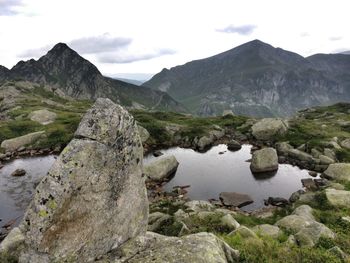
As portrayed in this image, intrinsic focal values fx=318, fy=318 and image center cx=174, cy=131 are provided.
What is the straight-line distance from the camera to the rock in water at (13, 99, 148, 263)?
13.5 meters

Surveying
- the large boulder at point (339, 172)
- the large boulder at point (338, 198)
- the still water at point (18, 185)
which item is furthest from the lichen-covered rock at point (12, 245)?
the large boulder at point (339, 172)

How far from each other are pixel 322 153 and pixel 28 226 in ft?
197

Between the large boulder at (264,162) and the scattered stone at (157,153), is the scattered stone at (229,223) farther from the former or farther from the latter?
the scattered stone at (157,153)

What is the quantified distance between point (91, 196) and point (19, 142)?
71.4m

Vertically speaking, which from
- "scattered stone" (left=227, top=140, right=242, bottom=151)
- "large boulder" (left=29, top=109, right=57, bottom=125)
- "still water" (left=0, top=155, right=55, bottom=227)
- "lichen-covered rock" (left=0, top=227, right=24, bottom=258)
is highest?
"large boulder" (left=29, top=109, right=57, bottom=125)

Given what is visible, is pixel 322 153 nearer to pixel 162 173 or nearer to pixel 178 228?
pixel 162 173

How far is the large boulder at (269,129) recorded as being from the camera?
78.8 meters

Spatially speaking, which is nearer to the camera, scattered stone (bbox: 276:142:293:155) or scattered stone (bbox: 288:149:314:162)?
scattered stone (bbox: 288:149:314:162)

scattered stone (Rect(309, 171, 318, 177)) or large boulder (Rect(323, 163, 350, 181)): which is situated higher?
large boulder (Rect(323, 163, 350, 181))

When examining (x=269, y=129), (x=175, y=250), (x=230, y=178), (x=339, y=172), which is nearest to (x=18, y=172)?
(x=230, y=178)

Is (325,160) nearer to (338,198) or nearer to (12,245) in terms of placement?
(338,198)

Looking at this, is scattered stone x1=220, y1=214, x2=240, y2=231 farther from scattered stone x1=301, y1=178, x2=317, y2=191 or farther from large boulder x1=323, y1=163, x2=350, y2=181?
large boulder x1=323, y1=163, x2=350, y2=181

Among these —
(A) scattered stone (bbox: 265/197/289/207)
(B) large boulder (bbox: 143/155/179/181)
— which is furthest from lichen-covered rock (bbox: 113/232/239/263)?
(B) large boulder (bbox: 143/155/179/181)

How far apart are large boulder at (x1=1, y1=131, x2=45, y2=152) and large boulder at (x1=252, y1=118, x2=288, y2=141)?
55.1 meters
